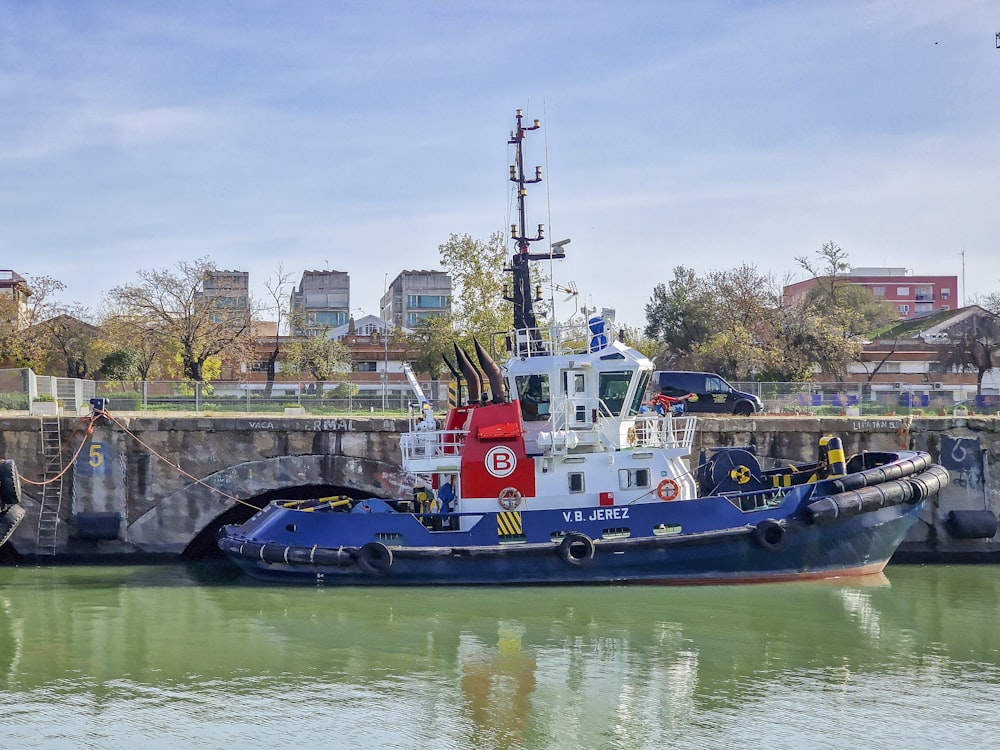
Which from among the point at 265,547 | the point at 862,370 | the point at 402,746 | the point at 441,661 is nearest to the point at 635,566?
the point at 441,661

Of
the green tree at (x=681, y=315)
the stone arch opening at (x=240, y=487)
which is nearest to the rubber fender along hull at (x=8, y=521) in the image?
the stone arch opening at (x=240, y=487)

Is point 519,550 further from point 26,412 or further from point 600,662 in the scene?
point 26,412

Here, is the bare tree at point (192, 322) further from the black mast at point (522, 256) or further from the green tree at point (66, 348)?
the black mast at point (522, 256)

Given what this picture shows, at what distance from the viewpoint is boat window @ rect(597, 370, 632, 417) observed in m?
19.0

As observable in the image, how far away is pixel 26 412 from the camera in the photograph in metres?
22.7

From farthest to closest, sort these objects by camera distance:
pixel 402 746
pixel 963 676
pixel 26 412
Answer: pixel 26 412 → pixel 963 676 → pixel 402 746

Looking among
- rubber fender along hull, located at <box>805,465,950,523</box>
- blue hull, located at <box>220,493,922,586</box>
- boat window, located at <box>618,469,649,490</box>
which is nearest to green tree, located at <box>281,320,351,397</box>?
blue hull, located at <box>220,493,922,586</box>

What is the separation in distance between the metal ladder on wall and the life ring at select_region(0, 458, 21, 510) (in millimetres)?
781

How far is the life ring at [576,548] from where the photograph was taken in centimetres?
1809

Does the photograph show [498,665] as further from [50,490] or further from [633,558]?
[50,490]

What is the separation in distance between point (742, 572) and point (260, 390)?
554 inches

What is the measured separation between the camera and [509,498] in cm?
1878

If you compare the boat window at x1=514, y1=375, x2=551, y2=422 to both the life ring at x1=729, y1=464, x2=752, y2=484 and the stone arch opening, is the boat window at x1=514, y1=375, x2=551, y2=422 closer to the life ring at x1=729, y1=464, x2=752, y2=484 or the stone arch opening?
the stone arch opening

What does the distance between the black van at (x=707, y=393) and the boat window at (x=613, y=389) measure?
269 inches
